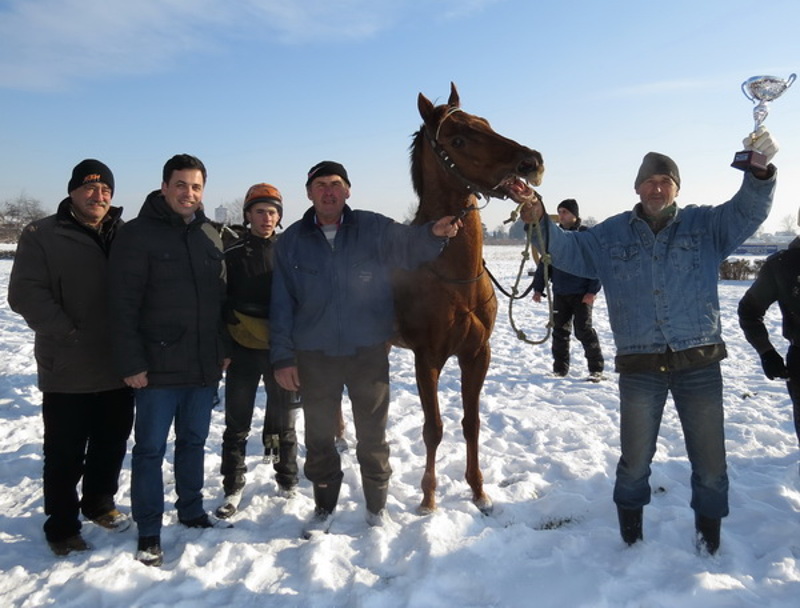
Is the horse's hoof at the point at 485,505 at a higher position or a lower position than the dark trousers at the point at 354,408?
lower

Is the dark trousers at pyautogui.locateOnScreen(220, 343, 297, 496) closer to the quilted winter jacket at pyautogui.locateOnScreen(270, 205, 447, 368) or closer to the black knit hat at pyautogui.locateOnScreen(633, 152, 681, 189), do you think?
the quilted winter jacket at pyautogui.locateOnScreen(270, 205, 447, 368)

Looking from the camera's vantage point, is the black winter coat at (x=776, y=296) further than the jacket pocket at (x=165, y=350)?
No

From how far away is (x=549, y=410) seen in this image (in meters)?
5.64

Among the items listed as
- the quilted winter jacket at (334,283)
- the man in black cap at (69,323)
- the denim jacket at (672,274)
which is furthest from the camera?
the quilted winter jacket at (334,283)

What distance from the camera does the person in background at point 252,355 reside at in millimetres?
3570

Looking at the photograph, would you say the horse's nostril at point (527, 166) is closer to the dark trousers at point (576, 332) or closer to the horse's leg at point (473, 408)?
the horse's leg at point (473, 408)

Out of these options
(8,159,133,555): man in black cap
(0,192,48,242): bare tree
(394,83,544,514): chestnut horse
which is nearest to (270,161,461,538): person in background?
(394,83,544,514): chestnut horse

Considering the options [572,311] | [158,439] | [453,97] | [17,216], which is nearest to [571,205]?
[572,311]

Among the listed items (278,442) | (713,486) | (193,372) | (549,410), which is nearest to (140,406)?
(193,372)

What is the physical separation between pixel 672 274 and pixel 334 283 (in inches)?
75.8

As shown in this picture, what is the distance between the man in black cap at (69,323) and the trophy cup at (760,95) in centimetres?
334

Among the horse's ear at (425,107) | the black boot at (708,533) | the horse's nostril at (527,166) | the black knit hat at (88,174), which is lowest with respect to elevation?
the black boot at (708,533)

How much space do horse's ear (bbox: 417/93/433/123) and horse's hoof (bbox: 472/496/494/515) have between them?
2.60m

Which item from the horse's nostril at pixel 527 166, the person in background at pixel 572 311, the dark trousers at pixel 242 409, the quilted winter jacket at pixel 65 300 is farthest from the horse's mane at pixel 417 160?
the person in background at pixel 572 311
